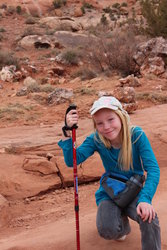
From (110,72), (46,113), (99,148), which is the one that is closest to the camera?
(99,148)

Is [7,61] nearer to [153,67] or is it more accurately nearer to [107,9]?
[153,67]

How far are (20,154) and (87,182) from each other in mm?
1111

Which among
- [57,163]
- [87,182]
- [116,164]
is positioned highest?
[116,164]

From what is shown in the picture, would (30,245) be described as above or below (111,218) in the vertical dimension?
below

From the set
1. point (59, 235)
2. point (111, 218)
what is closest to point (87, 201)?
point (59, 235)

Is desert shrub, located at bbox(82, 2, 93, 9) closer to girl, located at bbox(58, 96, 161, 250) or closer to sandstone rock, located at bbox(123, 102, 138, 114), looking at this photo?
sandstone rock, located at bbox(123, 102, 138, 114)

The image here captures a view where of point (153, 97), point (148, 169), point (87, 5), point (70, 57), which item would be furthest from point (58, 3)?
point (148, 169)

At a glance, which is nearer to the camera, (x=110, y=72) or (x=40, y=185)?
(x=40, y=185)

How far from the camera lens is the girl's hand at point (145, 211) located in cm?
194

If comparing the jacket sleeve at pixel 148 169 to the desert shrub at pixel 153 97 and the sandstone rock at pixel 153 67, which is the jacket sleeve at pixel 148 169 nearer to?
the desert shrub at pixel 153 97

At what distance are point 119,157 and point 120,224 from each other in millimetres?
515

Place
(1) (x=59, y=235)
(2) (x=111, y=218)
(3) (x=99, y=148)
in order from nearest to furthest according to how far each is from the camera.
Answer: (2) (x=111, y=218), (3) (x=99, y=148), (1) (x=59, y=235)

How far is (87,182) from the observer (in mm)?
4508

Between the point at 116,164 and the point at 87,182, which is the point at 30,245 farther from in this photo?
the point at 87,182
